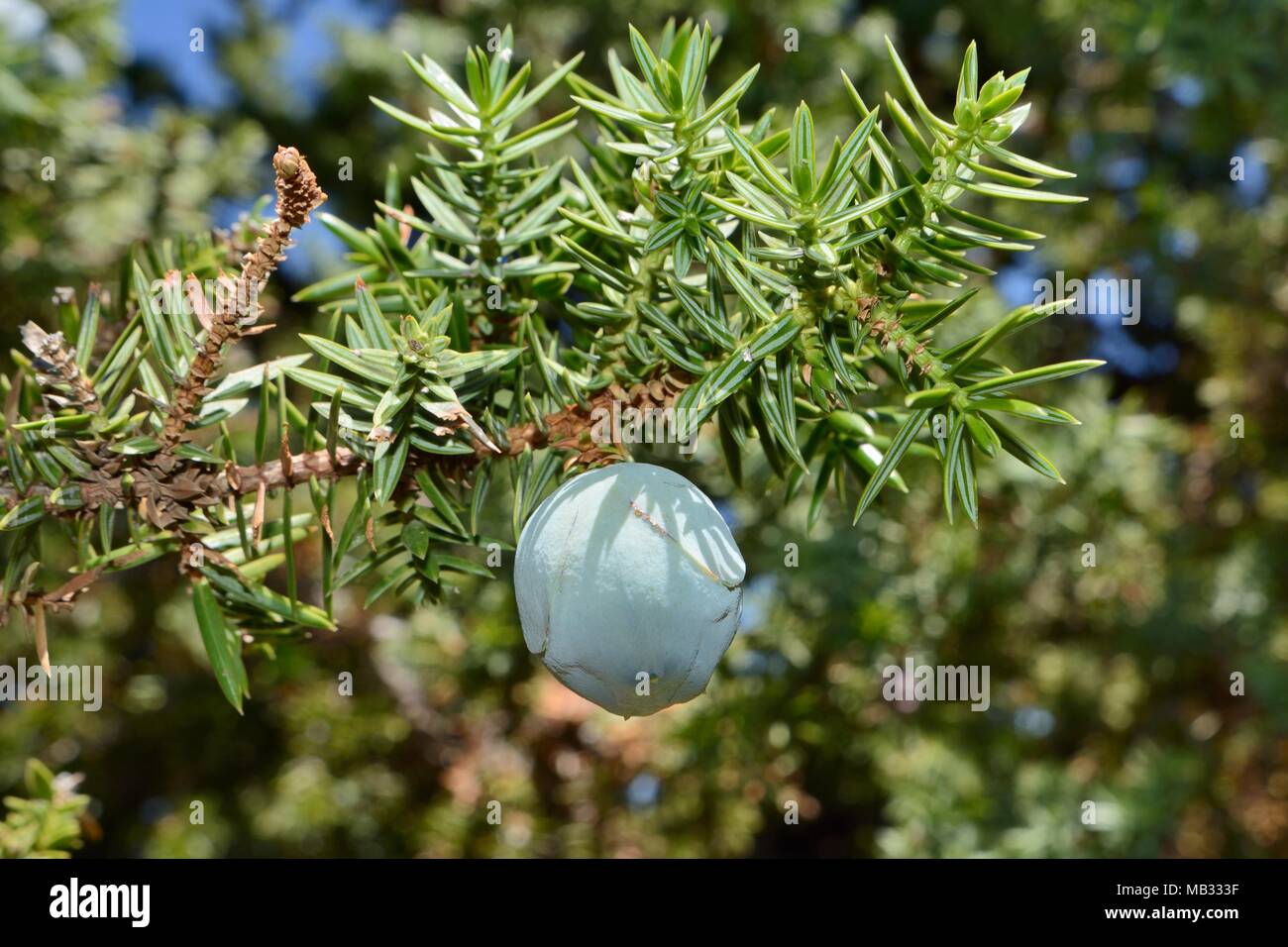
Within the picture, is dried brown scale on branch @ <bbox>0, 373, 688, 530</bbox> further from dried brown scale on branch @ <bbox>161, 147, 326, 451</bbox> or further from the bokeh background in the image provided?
the bokeh background

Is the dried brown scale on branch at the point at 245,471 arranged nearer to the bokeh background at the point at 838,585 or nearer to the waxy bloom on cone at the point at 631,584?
the waxy bloom on cone at the point at 631,584

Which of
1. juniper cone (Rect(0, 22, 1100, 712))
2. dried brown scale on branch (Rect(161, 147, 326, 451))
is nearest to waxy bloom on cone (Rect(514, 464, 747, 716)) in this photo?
juniper cone (Rect(0, 22, 1100, 712))

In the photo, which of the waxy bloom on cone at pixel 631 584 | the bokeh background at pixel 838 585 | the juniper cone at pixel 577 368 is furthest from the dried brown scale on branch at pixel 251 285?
the bokeh background at pixel 838 585

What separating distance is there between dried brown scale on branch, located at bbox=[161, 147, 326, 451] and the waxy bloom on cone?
6.1 inches

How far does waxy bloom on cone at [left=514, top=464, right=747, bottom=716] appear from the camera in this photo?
44 cm

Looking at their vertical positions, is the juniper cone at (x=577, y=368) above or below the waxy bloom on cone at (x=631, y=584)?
above

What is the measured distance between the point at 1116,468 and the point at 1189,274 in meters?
0.46

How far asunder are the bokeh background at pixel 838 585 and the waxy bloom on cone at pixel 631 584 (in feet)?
2.15

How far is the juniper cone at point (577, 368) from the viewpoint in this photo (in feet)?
1.45

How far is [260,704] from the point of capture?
1.89m

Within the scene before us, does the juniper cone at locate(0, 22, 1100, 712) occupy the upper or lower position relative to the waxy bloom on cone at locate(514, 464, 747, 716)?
upper

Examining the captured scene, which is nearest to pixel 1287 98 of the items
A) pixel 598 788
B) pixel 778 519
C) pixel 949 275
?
pixel 778 519

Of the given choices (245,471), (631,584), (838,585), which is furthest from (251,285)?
(838,585)

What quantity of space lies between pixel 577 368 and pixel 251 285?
185 millimetres
